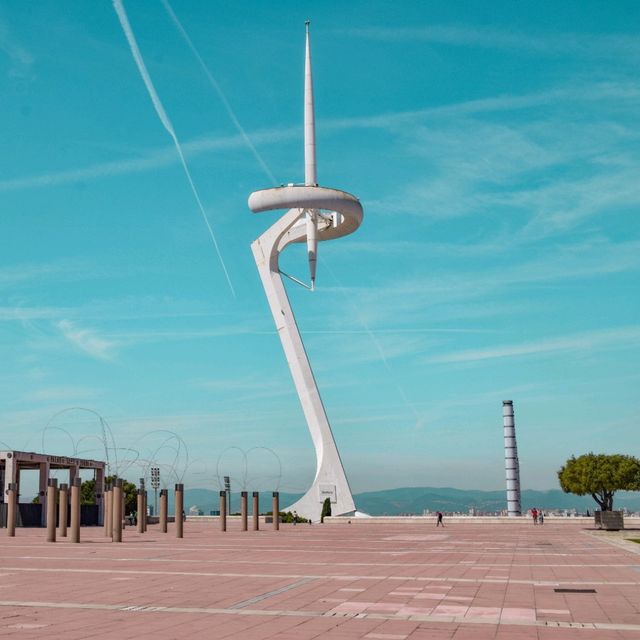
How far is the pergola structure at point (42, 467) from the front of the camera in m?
58.4

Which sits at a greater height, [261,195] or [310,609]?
[261,195]

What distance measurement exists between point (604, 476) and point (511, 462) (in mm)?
23814

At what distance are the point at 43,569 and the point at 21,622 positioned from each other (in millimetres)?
9697

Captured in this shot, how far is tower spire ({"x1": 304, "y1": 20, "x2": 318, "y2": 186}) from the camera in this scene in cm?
6237

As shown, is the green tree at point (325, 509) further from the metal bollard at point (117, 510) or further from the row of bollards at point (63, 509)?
the metal bollard at point (117, 510)

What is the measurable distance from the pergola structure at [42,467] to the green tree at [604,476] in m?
36.1

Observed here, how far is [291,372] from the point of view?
6519cm

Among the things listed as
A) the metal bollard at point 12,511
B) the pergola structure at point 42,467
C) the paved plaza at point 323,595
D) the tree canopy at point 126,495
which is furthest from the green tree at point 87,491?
the paved plaza at point 323,595

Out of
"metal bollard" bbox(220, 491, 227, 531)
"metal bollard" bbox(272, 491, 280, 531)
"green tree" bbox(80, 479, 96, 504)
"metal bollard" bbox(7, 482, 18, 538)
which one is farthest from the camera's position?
"green tree" bbox(80, 479, 96, 504)

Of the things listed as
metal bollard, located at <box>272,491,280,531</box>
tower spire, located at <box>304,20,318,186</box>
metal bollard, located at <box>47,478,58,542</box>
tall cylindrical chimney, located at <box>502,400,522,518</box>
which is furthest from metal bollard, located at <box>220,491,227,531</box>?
tall cylindrical chimney, located at <box>502,400,522,518</box>

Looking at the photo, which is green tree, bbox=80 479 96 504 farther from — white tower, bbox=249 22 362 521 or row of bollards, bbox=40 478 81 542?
row of bollards, bbox=40 478 81 542

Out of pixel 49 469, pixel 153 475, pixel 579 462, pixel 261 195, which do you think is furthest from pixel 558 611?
pixel 153 475

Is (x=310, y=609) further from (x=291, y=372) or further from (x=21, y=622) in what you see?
(x=291, y=372)

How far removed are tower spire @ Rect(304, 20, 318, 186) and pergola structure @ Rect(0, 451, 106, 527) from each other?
93.5ft
